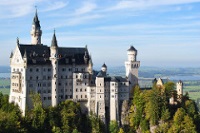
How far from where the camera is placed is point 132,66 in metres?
A: 118

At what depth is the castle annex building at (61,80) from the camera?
103 metres

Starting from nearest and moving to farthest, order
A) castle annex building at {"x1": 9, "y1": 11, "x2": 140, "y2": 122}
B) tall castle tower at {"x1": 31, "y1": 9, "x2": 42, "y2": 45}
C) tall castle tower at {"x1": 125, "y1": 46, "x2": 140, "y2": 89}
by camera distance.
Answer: castle annex building at {"x1": 9, "y1": 11, "x2": 140, "y2": 122} < tall castle tower at {"x1": 31, "y1": 9, "x2": 42, "y2": 45} < tall castle tower at {"x1": 125, "y1": 46, "x2": 140, "y2": 89}

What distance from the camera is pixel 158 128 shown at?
352 feet

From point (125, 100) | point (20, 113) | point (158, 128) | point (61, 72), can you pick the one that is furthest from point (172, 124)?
point (20, 113)

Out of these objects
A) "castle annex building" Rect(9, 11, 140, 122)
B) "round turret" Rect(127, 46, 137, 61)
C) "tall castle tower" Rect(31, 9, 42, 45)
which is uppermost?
"tall castle tower" Rect(31, 9, 42, 45)

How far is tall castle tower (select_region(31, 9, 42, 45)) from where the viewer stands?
375 feet

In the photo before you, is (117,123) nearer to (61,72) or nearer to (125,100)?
(125,100)

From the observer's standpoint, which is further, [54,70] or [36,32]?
[36,32]

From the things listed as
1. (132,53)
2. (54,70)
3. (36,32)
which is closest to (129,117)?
(132,53)

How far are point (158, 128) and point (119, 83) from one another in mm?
17194

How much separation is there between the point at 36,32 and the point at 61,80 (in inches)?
670

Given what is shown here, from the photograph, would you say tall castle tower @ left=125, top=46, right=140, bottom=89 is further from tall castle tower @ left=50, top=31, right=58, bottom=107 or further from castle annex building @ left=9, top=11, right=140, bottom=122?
tall castle tower @ left=50, top=31, right=58, bottom=107

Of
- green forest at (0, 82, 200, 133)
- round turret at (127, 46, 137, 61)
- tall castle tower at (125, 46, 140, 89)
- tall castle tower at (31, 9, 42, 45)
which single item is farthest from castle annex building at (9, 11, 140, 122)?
round turret at (127, 46, 137, 61)

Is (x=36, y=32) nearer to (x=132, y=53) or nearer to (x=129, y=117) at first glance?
(x=132, y=53)
